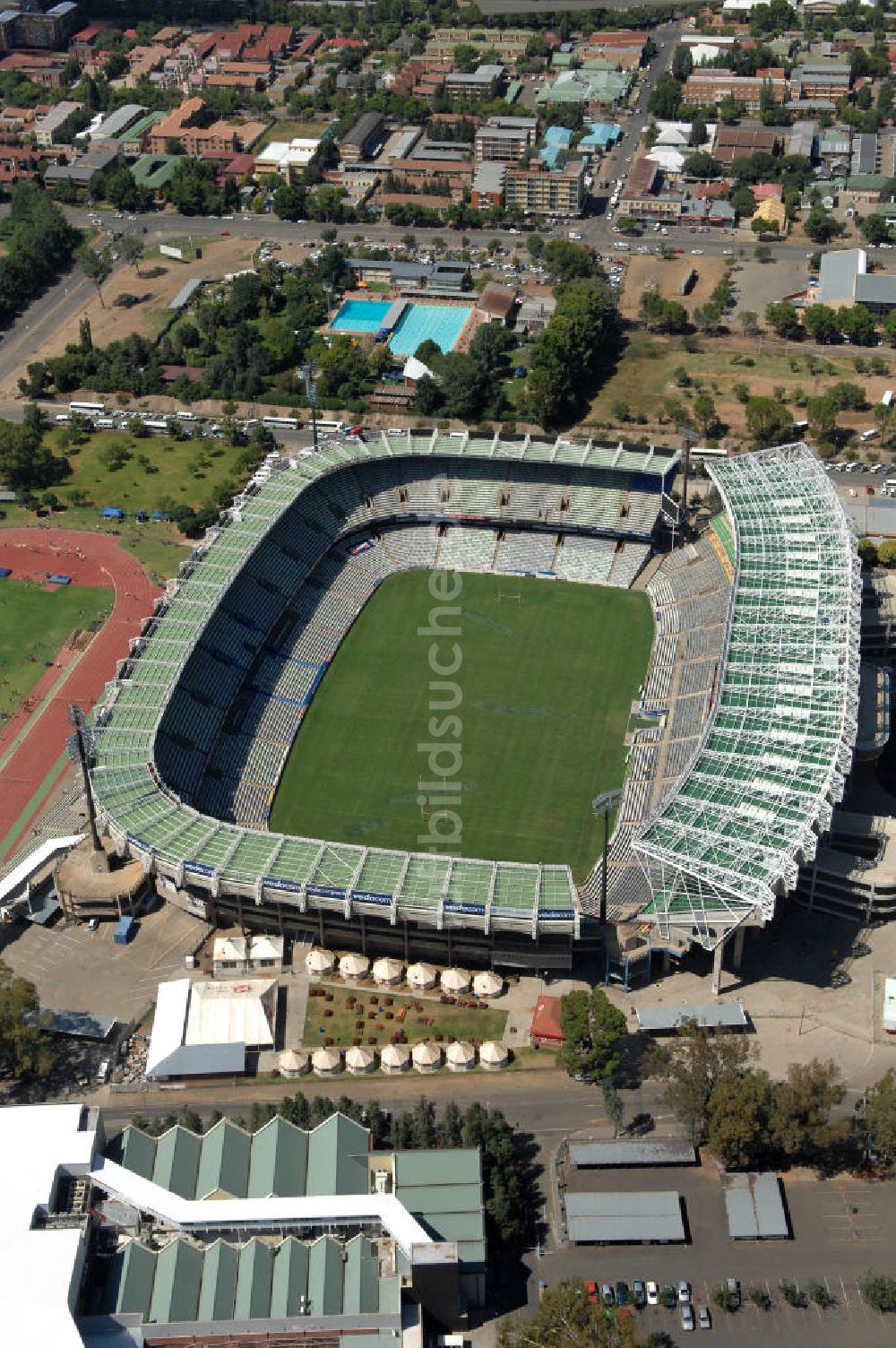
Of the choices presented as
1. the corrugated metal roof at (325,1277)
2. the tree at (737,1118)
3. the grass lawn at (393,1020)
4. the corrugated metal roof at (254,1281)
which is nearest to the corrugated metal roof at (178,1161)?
the corrugated metal roof at (254,1281)

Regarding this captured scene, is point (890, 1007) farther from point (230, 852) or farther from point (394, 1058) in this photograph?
point (230, 852)

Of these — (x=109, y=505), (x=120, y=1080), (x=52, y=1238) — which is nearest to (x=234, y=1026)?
(x=120, y=1080)

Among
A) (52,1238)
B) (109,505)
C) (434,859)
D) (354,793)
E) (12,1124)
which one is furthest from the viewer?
(109,505)

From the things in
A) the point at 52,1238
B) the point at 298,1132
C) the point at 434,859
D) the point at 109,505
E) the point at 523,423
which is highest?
the point at 523,423

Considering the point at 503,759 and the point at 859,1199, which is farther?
the point at 503,759

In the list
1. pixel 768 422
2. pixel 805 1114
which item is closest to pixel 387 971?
pixel 805 1114

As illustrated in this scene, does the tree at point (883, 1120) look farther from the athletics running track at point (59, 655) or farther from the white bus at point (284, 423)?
the white bus at point (284, 423)

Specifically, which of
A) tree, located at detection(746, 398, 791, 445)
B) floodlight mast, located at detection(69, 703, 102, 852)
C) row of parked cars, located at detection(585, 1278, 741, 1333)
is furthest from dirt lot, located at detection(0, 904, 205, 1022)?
tree, located at detection(746, 398, 791, 445)

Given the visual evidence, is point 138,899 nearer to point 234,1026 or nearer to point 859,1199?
point 234,1026
